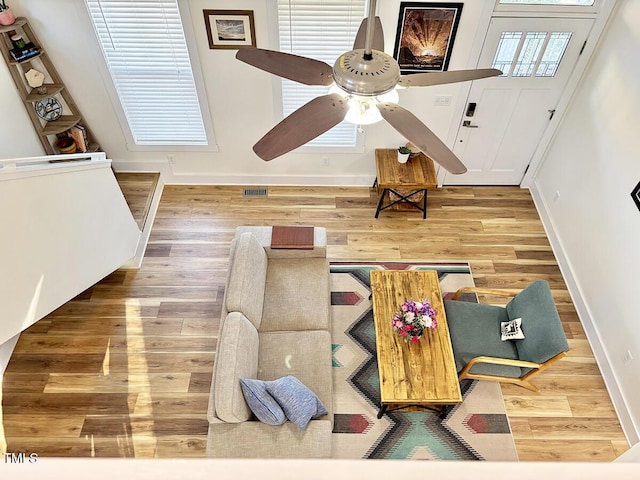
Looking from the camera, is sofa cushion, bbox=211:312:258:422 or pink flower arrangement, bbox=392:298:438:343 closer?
sofa cushion, bbox=211:312:258:422

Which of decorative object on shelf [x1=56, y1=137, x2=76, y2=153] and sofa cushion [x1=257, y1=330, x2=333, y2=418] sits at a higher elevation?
→ decorative object on shelf [x1=56, y1=137, x2=76, y2=153]

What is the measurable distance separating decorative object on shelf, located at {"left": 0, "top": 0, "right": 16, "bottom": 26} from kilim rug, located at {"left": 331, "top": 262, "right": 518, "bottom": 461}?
3.82m

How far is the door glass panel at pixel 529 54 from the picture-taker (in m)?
3.98

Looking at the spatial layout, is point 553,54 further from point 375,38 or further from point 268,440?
point 268,440

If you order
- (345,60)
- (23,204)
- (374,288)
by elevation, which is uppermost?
(23,204)

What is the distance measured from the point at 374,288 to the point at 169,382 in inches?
76.4

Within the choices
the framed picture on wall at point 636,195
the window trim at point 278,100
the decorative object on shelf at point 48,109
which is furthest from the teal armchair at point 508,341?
the decorative object on shelf at point 48,109

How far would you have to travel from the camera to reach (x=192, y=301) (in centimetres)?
425

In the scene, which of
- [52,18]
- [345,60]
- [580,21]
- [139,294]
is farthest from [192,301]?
[580,21]

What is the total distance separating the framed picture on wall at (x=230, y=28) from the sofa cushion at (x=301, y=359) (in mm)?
2630

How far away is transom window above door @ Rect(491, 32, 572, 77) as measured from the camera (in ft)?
13.1

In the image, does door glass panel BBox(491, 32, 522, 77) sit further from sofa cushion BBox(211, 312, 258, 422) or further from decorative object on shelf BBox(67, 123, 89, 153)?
decorative object on shelf BBox(67, 123, 89, 153)

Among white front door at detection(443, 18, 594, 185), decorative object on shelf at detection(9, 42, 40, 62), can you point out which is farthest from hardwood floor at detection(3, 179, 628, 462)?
decorative object on shelf at detection(9, 42, 40, 62)

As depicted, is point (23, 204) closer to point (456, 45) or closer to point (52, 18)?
point (52, 18)
